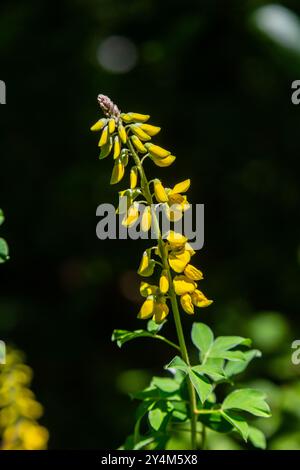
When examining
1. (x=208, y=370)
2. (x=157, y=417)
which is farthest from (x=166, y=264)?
(x=157, y=417)

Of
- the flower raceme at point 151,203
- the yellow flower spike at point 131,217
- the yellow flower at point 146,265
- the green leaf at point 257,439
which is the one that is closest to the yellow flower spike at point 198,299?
the flower raceme at point 151,203

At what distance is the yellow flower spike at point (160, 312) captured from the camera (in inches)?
59.9

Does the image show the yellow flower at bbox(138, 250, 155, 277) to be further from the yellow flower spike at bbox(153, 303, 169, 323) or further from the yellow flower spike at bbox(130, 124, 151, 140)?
the yellow flower spike at bbox(130, 124, 151, 140)

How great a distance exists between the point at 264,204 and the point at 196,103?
693mm

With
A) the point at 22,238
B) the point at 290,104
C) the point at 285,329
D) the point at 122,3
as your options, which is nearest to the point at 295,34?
the point at 290,104

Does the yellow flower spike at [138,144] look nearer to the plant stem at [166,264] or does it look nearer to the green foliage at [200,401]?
the plant stem at [166,264]

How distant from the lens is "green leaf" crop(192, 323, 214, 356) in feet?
5.91

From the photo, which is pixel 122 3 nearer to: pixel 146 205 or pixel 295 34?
pixel 295 34

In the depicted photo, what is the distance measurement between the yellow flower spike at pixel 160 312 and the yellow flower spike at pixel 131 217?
0.19m

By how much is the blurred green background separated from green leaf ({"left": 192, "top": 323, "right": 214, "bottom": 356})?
194 cm

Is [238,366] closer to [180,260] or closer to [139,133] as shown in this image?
[180,260]

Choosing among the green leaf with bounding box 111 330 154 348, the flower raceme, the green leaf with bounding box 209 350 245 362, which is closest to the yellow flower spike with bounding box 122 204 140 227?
the flower raceme

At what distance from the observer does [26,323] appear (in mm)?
4195

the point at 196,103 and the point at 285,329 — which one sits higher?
the point at 196,103
